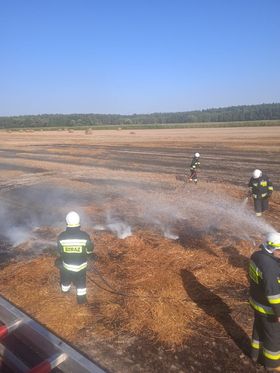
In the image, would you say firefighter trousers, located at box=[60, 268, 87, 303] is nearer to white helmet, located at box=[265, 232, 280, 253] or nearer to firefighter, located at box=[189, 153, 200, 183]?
white helmet, located at box=[265, 232, 280, 253]

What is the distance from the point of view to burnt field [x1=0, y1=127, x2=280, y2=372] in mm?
5547

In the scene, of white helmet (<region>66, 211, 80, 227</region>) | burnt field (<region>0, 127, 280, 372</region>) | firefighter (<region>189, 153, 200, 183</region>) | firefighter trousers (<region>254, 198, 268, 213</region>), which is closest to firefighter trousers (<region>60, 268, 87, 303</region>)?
burnt field (<region>0, 127, 280, 372</region>)

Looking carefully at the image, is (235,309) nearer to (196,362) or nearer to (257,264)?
(196,362)

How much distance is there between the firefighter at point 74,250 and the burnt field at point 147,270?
2.08 feet

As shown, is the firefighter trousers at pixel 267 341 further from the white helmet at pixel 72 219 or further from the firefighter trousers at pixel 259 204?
the firefighter trousers at pixel 259 204

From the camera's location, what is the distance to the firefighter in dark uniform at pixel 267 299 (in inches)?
171

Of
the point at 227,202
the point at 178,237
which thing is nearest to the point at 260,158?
the point at 227,202

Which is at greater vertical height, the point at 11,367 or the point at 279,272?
the point at 279,272

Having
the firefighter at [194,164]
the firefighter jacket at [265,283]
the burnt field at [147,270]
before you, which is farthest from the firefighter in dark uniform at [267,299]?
the firefighter at [194,164]

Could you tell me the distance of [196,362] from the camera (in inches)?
204

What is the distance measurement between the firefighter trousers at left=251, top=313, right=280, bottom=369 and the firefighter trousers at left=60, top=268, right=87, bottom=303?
3.12 metres

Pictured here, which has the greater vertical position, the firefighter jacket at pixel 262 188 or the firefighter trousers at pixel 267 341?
the firefighter jacket at pixel 262 188

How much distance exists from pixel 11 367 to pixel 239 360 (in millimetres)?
3290

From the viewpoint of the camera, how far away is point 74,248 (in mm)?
6262
